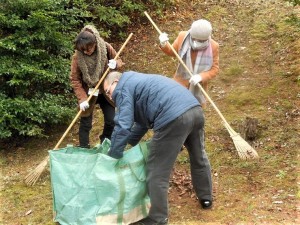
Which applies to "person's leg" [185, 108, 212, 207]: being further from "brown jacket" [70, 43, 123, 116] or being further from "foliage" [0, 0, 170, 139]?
"foliage" [0, 0, 170, 139]

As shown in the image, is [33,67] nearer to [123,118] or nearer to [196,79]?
[196,79]

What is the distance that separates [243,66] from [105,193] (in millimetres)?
4406

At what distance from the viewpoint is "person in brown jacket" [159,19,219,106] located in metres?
4.88

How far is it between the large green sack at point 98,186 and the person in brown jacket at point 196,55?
47.9 inches

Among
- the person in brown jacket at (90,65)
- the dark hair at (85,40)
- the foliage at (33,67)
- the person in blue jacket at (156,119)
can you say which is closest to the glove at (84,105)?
the person in brown jacket at (90,65)

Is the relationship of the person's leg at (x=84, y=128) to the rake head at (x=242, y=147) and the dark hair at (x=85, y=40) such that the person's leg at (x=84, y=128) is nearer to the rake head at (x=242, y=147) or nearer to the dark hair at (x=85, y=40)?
the dark hair at (x=85, y=40)

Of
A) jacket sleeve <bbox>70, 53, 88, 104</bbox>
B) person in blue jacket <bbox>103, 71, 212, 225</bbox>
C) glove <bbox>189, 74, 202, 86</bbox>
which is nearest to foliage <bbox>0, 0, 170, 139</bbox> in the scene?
jacket sleeve <bbox>70, 53, 88, 104</bbox>

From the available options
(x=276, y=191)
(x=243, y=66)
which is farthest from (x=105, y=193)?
(x=243, y=66)

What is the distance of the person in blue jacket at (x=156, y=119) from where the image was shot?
397 cm

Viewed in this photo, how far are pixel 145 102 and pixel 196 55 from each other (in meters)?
1.25

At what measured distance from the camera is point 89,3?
26.4 feet

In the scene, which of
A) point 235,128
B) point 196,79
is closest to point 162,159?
point 196,79

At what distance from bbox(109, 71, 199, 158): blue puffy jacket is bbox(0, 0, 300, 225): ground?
44.5 inches

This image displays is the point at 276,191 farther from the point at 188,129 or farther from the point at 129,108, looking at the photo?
the point at 129,108
